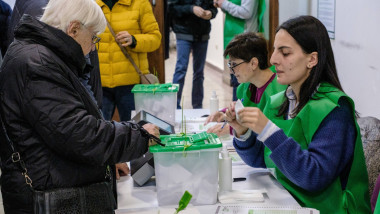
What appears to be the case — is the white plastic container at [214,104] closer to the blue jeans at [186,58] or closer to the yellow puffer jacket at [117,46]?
the yellow puffer jacket at [117,46]

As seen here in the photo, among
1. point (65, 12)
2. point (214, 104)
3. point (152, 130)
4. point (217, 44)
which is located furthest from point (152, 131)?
point (217, 44)

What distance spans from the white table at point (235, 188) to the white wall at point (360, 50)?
1307 millimetres

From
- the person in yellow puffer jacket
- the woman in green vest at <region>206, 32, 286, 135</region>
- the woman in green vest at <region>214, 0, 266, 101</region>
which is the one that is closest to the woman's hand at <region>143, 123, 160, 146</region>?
the woman in green vest at <region>206, 32, 286, 135</region>

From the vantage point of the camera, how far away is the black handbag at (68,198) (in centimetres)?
177

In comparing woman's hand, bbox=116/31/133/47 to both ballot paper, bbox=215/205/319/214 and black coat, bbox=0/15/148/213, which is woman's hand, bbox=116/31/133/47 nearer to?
black coat, bbox=0/15/148/213

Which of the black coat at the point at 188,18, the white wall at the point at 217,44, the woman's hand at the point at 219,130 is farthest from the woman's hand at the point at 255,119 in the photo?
the white wall at the point at 217,44

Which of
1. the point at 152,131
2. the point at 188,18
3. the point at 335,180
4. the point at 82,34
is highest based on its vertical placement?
the point at 82,34

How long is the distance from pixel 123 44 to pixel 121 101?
1.46ft

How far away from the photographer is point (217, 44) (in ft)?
32.3

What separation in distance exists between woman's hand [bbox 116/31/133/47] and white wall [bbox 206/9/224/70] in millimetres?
5519

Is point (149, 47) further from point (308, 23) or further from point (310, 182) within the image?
point (310, 182)

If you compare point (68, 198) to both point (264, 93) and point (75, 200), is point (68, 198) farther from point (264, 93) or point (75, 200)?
point (264, 93)

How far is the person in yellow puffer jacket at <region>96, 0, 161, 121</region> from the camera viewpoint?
388 cm

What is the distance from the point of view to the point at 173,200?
77.5 inches
